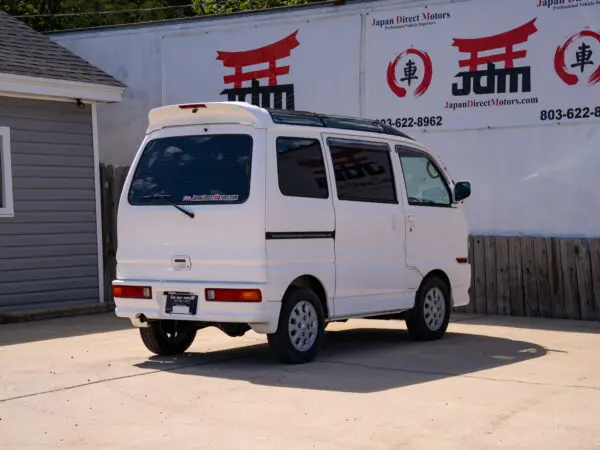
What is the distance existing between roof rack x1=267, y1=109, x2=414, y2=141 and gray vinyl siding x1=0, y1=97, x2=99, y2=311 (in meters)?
5.69

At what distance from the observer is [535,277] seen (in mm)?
14180

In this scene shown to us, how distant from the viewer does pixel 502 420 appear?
7484 mm

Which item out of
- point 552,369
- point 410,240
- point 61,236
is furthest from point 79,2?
point 552,369

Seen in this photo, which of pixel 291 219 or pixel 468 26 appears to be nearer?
pixel 291 219

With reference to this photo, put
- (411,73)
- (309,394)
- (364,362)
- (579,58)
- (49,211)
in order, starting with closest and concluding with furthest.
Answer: (309,394)
(364,362)
(579,58)
(49,211)
(411,73)

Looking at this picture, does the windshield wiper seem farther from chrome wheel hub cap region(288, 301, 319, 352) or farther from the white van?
chrome wheel hub cap region(288, 301, 319, 352)

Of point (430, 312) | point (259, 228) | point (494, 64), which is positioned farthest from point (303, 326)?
point (494, 64)

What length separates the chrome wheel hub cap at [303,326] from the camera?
386 inches

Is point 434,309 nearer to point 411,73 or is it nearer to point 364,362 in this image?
point 364,362

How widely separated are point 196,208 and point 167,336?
5.39 feet

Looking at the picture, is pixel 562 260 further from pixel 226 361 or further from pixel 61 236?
pixel 61 236

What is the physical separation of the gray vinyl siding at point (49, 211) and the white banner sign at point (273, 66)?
2.27 m

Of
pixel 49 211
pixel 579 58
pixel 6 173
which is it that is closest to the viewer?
pixel 579 58

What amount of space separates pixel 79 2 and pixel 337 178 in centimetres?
1920
